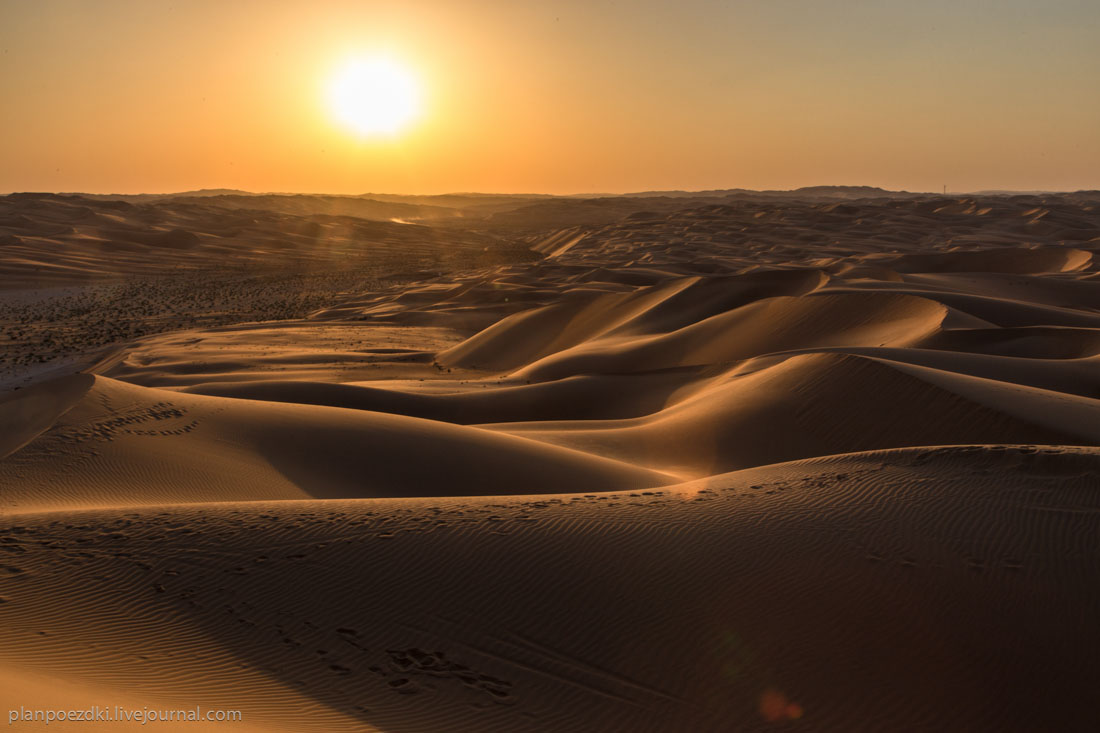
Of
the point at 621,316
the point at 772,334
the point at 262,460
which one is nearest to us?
the point at 262,460

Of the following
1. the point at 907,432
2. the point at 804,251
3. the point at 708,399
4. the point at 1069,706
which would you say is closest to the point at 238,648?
the point at 1069,706

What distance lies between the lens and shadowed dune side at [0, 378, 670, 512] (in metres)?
5.60

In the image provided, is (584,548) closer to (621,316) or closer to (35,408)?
(35,408)

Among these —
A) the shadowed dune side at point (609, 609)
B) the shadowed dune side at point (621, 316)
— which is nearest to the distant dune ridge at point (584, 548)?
the shadowed dune side at point (609, 609)

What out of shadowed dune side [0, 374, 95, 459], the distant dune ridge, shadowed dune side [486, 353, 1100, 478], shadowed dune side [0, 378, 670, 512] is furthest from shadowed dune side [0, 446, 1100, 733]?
shadowed dune side [0, 374, 95, 459]

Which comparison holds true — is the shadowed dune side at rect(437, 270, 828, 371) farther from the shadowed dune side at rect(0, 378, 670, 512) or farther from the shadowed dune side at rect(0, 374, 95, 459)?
A: the shadowed dune side at rect(0, 378, 670, 512)

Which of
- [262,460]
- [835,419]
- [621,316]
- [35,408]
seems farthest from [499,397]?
[621,316]

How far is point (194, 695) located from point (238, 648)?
34 cm

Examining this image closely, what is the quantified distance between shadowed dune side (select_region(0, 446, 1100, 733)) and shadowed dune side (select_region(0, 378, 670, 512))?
1286 millimetres

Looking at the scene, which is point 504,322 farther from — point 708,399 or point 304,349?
point 708,399

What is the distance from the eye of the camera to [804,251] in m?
33.2

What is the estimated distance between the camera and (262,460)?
6.54m

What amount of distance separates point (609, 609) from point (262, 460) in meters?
4.27

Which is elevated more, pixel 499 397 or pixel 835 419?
pixel 835 419
